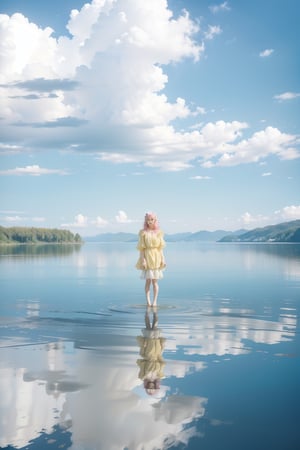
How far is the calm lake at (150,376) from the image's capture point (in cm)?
571

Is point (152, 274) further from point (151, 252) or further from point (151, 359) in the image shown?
point (151, 359)

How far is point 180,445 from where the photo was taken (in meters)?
5.44

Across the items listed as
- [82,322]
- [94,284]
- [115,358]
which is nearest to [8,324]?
[82,322]

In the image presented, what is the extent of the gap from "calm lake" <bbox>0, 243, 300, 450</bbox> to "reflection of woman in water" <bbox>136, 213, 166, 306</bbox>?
105 cm

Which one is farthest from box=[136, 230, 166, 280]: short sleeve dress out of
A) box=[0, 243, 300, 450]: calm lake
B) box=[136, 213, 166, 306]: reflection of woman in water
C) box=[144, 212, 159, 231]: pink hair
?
box=[0, 243, 300, 450]: calm lake

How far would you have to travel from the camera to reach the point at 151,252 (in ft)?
55.3

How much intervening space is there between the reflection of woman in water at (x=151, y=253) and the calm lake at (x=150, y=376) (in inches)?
41.2

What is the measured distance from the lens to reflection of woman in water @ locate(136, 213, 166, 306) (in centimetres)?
1680

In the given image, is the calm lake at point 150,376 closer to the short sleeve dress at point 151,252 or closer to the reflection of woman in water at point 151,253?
the reflection of woman in water at point 151,253

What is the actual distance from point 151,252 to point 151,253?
34 mm

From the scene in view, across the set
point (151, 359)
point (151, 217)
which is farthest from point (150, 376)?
point (151, 217)

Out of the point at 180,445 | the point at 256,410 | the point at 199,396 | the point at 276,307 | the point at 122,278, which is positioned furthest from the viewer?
the point at 122,278

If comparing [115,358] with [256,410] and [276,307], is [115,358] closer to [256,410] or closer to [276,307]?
[256,410]

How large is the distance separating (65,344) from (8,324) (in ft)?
10.6
